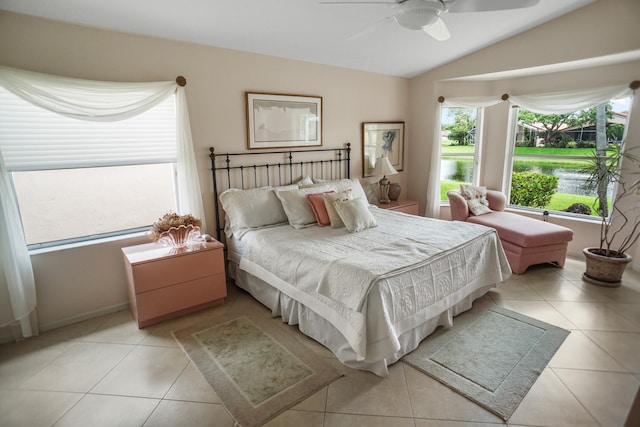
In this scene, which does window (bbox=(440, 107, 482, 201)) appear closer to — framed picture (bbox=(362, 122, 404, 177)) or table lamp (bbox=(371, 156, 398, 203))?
framed picture (bbox=(362, 122, 404, 177))

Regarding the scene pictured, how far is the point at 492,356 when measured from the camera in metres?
2.36

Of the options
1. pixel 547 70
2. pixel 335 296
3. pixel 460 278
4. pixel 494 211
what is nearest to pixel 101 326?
pixel 335 296

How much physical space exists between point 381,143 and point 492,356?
328cm

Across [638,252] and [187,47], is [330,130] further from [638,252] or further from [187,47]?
[638,252]

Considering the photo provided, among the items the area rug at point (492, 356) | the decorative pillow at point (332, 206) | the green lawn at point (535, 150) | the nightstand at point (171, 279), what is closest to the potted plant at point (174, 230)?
the nightstand at point (171, 279)

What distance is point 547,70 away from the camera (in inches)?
Result: 162

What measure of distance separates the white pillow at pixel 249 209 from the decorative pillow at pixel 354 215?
24.7 inches

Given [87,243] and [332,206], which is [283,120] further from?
[87,243]

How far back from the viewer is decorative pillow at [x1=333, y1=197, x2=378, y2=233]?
10.4 feet

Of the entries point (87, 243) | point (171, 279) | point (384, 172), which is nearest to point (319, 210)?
point (171, 279)

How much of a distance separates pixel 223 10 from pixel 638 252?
485cm

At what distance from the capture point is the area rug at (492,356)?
203 centimetres

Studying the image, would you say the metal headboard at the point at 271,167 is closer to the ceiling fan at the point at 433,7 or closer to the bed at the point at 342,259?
the bed at the point at 342,259

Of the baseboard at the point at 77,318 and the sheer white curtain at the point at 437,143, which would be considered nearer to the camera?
the baseboard at the point at 77,318
